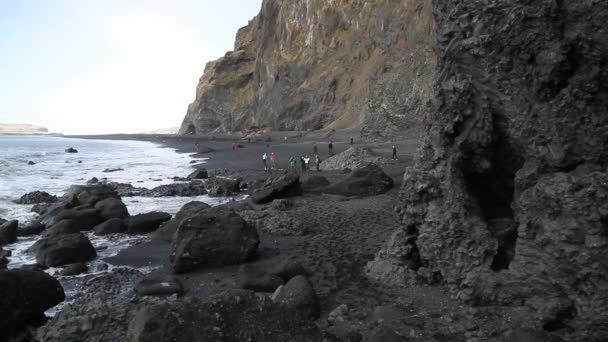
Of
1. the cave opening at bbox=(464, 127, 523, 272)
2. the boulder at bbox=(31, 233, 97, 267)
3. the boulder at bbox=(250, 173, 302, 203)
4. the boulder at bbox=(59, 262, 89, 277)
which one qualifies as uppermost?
the cave opening at bbox=(464, 127, 523, 272)

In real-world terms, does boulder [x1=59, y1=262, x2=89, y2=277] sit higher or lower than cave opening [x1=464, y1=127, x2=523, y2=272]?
lower

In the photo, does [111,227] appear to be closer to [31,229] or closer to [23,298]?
[31,229]

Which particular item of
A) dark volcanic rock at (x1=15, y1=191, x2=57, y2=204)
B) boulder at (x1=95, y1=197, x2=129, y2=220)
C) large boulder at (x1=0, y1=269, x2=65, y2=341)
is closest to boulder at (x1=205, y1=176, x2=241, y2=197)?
boulder at (x1=95, y1=197, x2=129, y2=220)

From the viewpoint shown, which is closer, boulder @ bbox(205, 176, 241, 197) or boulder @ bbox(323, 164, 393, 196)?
boulder @ bbox(323, 164, 393, 196)

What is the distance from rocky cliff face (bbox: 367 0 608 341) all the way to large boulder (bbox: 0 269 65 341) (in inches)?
235

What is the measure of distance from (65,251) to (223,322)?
762 cm

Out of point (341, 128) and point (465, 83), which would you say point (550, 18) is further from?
point (341, 128)

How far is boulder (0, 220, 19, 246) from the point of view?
13.5 m

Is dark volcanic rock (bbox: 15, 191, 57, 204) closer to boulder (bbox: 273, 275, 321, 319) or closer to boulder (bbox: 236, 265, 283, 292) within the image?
boulder (bbox: 236, 265, 283, 292)

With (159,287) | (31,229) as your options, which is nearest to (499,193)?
(159,287)

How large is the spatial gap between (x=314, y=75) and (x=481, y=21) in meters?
64.1

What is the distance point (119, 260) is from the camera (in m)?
11.0

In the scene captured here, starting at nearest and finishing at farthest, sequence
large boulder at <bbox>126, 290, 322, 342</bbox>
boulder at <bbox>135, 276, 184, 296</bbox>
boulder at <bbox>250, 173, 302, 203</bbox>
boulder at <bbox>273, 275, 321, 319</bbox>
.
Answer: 1. large boulder at <bbox>126, 290, 322, 342</bbox>
2. boulder at <bbox>273, 275, 321, 319</bbox>
3. boulder at <bbox>135, 276, 184, 296</bbox>
4. boulder at <bbox>250, 173, 302, 203</bbox>

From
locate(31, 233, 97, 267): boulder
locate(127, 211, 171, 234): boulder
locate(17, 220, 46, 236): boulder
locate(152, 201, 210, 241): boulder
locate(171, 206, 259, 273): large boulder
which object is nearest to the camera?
locate(171, 206, 259, 273): large boulder
